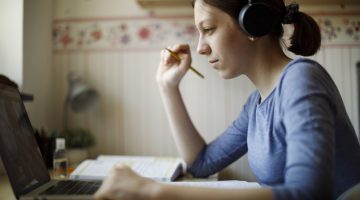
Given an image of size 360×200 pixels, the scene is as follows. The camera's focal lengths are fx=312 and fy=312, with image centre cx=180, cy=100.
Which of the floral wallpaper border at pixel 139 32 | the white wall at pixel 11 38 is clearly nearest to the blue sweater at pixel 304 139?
the floral wallpaper border at pixel 139 32

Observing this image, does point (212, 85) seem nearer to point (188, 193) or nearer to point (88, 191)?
point (88, 191)

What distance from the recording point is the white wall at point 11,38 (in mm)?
1264

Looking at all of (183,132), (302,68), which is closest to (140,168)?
(183,132)

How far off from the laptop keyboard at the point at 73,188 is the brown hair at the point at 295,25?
0.51 meters

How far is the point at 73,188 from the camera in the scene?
0.68m

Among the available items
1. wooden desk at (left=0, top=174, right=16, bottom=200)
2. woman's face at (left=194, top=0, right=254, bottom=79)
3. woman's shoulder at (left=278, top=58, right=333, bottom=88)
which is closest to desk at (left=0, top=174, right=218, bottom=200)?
wooden desk at (left=0, top=174, right=16, bottom=200)

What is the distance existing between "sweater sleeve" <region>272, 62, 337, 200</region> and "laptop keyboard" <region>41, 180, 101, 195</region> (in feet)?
1.28

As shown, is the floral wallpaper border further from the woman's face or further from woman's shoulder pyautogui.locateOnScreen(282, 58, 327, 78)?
woman's shoulder pyautogui.locateOnScreen(282, 58, 327, 78)

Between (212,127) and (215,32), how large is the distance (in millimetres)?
782

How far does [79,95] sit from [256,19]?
39.0 inches

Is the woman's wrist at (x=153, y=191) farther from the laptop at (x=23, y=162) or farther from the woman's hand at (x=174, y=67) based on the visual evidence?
the woman's hand at (x=174, y=67)

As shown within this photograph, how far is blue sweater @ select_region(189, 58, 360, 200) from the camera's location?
1.56ft

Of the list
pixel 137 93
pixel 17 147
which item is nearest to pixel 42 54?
pixel 137 93

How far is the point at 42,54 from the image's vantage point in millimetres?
1496
